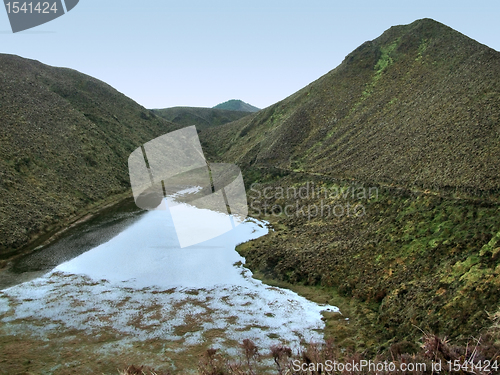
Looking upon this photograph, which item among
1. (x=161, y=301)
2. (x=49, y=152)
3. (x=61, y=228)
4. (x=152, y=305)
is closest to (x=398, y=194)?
(x=161, y=301)

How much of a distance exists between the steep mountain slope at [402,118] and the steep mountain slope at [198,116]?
7506cm

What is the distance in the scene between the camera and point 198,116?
153 meters

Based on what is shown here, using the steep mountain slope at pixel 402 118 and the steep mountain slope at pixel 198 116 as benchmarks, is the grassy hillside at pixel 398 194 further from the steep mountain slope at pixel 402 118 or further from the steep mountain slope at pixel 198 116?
the steep mountain slope at pixel 198 116

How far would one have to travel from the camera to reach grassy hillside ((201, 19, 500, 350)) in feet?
52.9

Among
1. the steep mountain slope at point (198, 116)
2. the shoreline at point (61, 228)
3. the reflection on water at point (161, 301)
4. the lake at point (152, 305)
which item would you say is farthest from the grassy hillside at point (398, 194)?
the steep mountain slope at point (198, 116)

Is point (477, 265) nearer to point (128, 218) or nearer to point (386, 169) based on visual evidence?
point (386, 169)

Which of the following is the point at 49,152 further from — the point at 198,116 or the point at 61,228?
the point at 198,116

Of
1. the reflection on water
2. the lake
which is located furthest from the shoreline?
the reflection on water

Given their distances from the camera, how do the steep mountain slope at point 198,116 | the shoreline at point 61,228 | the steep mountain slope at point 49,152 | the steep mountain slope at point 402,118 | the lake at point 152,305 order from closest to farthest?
the lake at point 152,305
the shoreline at point 61,228
the steep mountain slope at point 402,118
the steep mountain slope at point 49,152
the steep mountain slope at point 198,116

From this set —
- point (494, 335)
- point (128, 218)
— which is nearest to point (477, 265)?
point (494, 335)

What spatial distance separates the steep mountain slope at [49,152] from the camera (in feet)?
110

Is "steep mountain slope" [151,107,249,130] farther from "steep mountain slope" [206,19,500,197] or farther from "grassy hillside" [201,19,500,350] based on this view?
"grassy hillside" [201,19,500,350]

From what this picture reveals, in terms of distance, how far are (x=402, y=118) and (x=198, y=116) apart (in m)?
121

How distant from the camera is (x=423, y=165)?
2836cm
